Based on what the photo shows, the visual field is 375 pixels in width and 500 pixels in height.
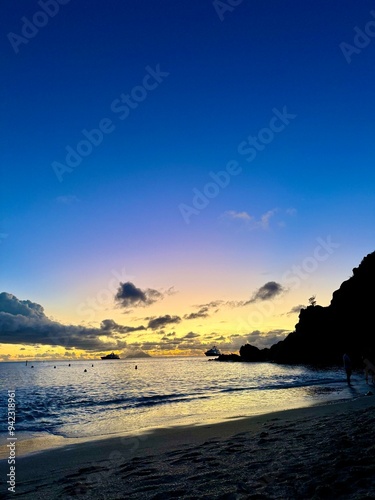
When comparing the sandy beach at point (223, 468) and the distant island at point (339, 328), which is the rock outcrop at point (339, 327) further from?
the sandy beach at point (223, 468)

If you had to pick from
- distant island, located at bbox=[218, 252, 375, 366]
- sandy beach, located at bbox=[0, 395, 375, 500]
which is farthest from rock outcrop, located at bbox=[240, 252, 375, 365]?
sandy beach, located at bbox=[0, 395, 375, 500]

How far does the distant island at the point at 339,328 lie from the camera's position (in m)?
81.8

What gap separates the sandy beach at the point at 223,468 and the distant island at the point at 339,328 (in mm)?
61186

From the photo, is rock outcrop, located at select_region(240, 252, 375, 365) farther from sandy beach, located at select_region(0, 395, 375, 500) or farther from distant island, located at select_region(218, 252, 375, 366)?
sandy beach, located at select_region(0, 395, 375, 500)

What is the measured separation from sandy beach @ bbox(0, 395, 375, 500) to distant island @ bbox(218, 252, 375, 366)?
61.2 metres

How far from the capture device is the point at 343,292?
96.4 metres

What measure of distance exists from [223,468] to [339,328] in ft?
320

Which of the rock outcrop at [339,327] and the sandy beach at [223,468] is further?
the rock outcrop at [339,327]

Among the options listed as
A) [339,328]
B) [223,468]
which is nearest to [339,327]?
[339,328]

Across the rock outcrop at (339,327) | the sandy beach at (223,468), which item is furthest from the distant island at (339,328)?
the sandy beach at (223,468)

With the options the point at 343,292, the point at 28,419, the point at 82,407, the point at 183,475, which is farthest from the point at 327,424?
the point at 343,292

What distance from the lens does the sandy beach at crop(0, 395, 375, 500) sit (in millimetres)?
5648

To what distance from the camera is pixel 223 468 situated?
7336mm

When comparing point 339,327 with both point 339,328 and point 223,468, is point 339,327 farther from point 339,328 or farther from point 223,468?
point 223,468
